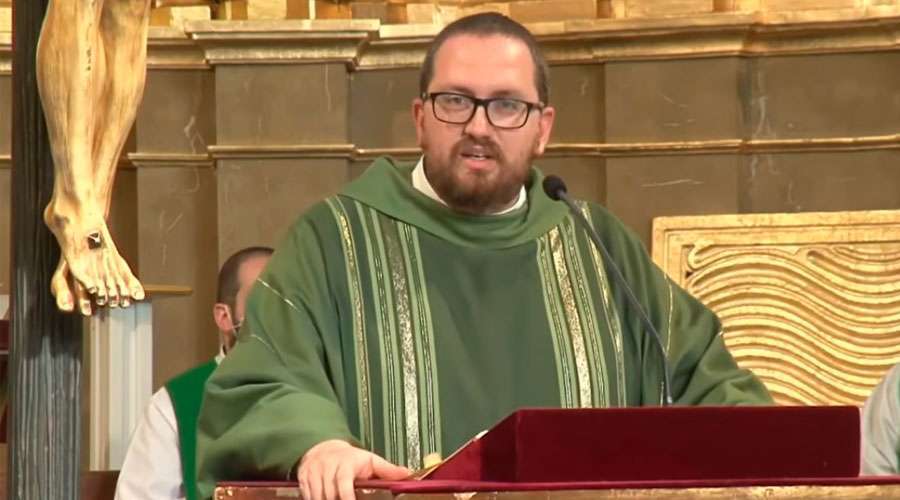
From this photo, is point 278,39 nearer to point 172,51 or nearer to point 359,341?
point 172,51

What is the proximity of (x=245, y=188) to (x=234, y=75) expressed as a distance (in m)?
0.45

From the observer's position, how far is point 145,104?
8133 millimetres

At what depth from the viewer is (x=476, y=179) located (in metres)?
4.23

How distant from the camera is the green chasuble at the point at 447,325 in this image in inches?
158

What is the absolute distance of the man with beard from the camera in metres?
A: 4.07

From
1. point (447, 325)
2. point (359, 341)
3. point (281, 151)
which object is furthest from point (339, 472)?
point (281, 151)

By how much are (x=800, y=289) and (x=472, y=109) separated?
12.6ft

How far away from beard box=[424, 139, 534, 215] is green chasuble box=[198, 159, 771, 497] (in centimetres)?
4

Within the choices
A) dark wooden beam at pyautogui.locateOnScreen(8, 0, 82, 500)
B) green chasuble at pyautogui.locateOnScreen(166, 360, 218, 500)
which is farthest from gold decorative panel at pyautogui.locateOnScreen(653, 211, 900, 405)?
dark wooden beam at pyautogui.locateOnScreen(8, 0, 82, 500)

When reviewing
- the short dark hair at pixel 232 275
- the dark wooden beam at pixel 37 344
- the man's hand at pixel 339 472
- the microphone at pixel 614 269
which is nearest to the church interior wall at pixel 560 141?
the short dark hair at pixel 232 275

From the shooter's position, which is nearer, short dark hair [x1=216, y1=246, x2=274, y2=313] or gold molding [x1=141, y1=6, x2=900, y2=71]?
short dark hair [x1=216, y1=246, x2=274, y2=313]

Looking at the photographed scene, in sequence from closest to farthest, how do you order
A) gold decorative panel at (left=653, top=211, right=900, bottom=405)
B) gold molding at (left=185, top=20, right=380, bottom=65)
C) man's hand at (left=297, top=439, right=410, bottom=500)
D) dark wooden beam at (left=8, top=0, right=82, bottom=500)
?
1. man's hand at (left=297, top=439, right=410, bottom=500)
2. dark wooden beam at (left=8, top=0, right=82, bottom=500)
3. gold decorative panel at (left=653, top=211, right=900, bottom=405)
4. gold molding at (left=185, top=20, right=380, bottom=65)

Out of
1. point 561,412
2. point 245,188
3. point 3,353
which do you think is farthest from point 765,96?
point 561,412

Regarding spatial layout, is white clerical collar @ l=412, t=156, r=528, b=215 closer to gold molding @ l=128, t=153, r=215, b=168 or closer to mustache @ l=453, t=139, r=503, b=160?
mustache @ l=453, t=139, r=503, b=160
